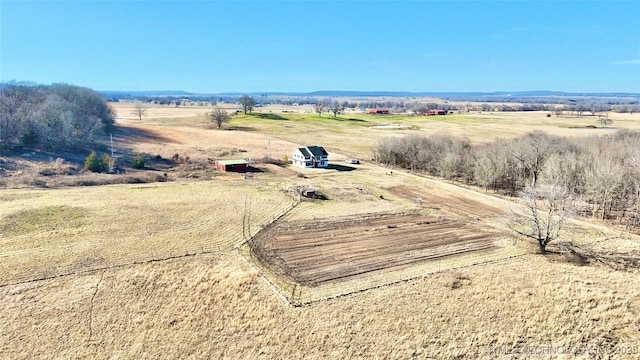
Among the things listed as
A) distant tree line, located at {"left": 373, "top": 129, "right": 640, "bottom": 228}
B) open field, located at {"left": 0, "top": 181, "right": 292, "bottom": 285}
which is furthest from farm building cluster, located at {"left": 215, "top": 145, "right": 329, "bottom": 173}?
open field, located at {"left": 0, "top": 181, "right": 292, "bottom": 285}

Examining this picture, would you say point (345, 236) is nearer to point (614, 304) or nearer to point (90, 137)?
point (614, 304)

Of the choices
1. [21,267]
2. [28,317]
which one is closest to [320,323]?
[28,317]

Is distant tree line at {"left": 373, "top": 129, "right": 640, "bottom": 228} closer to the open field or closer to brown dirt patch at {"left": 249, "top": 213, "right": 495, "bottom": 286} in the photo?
brown dirt patch at {"left": 249, "top": 213, "right": 495, "bottom": 286}

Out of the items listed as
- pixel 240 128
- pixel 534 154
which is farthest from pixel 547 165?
pixel 240 128

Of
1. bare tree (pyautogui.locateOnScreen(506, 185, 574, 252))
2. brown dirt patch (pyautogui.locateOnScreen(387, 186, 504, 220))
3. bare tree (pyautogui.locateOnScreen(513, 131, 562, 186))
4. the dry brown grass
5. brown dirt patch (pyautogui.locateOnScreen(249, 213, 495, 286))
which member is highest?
bare tree (pyautogui.locateOnScreen(513, 131, 562, 186))

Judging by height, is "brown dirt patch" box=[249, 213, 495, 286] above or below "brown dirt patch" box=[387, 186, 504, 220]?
below

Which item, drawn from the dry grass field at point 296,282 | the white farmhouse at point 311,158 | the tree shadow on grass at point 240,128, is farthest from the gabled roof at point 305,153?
the tree shadow on grass at point 240,128
